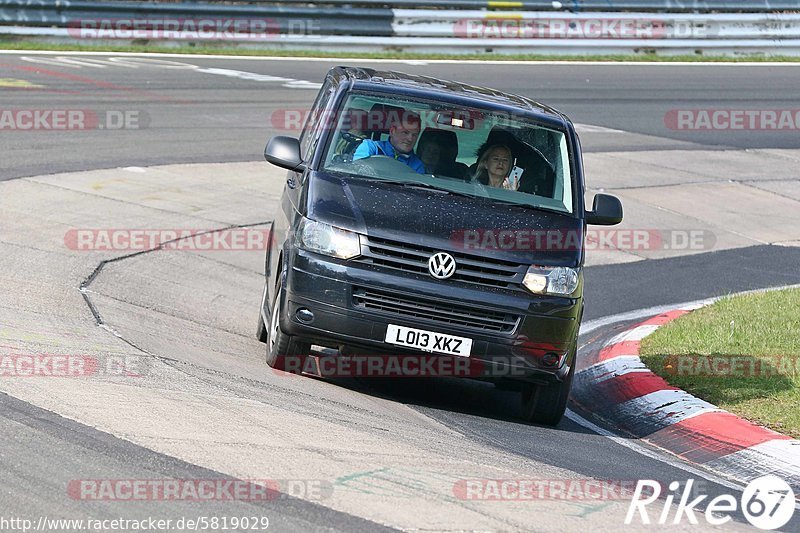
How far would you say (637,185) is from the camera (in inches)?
661

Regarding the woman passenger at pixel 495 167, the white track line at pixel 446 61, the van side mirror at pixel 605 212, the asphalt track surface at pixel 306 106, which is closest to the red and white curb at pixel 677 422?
the asphalt track surface at pixel 306 106

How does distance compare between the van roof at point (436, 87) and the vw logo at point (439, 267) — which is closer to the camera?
the vw logo at point (439, 267)

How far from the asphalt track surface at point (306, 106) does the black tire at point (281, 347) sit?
1.13ft

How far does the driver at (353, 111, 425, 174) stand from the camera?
324 inches

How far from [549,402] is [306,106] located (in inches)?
486

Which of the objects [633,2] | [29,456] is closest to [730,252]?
[29,456]

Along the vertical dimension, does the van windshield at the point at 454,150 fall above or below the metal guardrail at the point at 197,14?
below

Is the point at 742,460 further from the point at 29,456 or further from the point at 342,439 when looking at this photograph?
the point at 29,456

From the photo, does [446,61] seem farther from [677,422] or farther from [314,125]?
[677,422]

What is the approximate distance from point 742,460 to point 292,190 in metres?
3.33

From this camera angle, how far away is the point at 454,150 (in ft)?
27.4

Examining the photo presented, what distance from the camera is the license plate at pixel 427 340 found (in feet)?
23.8

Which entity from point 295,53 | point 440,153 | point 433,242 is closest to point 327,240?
point 433,242

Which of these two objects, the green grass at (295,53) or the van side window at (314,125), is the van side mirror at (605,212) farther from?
the green grass at (295,53)
